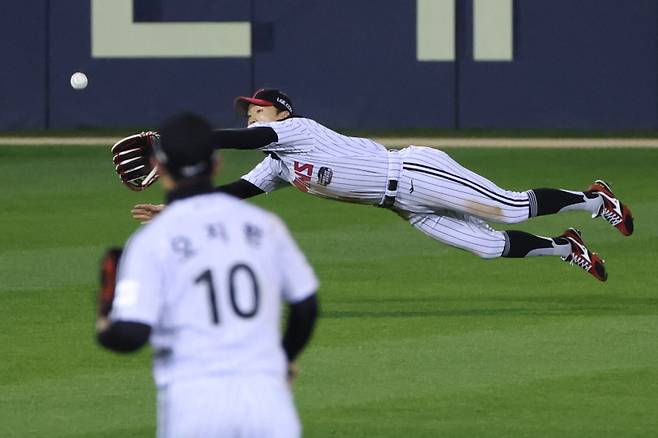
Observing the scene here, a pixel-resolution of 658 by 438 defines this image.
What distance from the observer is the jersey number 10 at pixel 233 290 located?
454cm

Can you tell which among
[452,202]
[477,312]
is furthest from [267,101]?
[477,312]

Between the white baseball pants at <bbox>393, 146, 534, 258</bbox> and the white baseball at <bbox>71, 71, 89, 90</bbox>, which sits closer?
the white baseball pants at <bbox>393, 146, 534, 258</bbox>

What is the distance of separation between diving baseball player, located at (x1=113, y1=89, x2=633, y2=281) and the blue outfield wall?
46.7 feet

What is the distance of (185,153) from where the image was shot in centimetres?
464

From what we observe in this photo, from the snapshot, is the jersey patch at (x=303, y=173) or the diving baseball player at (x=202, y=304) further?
the jersey patch at (x=303, y=173)

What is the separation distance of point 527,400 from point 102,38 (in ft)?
59.0

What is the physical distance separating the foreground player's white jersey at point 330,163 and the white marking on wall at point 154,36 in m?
15.0

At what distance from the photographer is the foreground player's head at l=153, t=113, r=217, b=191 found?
464cm

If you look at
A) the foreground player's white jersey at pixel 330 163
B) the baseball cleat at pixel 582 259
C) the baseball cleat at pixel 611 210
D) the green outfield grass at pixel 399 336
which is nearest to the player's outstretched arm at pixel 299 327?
the green outfield grass at pixel 399 336

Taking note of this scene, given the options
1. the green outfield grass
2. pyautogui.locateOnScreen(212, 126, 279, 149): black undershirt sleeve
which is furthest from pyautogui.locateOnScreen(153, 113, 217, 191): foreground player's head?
pyautogui.locateOnScreen(212, 126, 279, 149): black undershirt sleeve

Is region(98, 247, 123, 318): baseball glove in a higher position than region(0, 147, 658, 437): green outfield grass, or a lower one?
higher

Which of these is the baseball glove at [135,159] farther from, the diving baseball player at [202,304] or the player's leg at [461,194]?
the diving baseball player at [202,304]

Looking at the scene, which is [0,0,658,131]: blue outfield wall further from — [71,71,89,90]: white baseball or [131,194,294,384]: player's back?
[131,194,294,384]: player's back

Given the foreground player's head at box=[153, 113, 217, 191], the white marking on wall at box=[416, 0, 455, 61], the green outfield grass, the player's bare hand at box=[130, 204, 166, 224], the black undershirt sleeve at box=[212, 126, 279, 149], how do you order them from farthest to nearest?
the white marking on wall at box=[416, 0, 455, 61] < the player's bare hand at box=[130, 204, 166, 224] < the black undershirt sleeve at box=[212, 126, 279, 149] < the green outfield grass < the foreground player's head at box=[153, 113, 217, 191]
